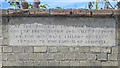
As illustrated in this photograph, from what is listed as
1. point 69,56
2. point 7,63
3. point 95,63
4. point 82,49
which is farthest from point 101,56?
point 7,63

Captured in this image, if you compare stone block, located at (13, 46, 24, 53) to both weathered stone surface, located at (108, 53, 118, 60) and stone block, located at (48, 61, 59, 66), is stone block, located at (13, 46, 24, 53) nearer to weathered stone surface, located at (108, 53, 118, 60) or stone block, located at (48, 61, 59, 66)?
stone block, located at (48, 61, 59, 66)

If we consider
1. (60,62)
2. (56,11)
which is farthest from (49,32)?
(60,62)

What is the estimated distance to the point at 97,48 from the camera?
353 cm

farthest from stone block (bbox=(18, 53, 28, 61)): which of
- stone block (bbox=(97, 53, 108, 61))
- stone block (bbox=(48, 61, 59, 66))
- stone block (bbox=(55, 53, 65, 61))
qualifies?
stone block (bbox=(97, 53, 108, 61))

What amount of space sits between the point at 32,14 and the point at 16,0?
1535 mm

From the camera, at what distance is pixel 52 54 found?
3521 millimetres

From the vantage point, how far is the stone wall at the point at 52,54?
3514 mm

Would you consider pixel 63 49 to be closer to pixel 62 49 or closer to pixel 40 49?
pixel 62 49

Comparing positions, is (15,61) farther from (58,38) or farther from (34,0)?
(34,0)

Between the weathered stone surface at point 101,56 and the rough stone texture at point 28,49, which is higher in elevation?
the rough stone texture at point 28,49

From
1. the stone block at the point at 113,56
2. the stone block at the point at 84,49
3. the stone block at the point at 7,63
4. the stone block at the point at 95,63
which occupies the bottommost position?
the stone block at the point at 95,63

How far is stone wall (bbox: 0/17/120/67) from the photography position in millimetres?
3514

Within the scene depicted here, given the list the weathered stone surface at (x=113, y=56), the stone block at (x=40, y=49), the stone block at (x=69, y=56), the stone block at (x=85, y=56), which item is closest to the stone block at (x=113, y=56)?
the weathered stone surface at (x=113, y=56)

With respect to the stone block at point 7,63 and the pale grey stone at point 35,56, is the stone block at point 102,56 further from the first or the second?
the stone block at point 7,63
